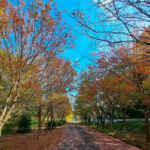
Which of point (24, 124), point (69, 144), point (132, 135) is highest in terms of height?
point (69, 144)

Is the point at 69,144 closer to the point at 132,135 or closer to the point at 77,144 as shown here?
the point at 77,144

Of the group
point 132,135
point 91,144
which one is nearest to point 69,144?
point 91,144

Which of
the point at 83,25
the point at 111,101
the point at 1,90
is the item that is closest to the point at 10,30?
→ the point at 83,25

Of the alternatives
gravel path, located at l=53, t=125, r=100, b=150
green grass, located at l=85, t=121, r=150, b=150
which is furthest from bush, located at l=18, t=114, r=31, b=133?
green grass, located at l=85, t=121, r=150, b=150

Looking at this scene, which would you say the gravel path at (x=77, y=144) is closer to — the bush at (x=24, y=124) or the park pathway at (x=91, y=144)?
the park pathway at (x=91, y=144)

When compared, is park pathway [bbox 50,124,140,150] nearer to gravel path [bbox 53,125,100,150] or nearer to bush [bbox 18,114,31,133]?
gravel path [bbox 53,125,100,150]

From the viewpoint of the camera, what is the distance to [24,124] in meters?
19.1

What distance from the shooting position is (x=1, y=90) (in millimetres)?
6707

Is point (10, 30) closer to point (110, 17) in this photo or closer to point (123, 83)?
point (110, 17)

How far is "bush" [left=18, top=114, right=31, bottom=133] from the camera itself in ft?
61.0

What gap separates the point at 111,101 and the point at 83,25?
13.0 m

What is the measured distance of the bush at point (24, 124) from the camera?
732 inches

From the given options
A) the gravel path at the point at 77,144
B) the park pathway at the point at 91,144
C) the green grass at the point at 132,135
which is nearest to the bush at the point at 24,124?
the gravel path at the point at 77,144

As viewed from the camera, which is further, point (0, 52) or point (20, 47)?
point (0, 52)
